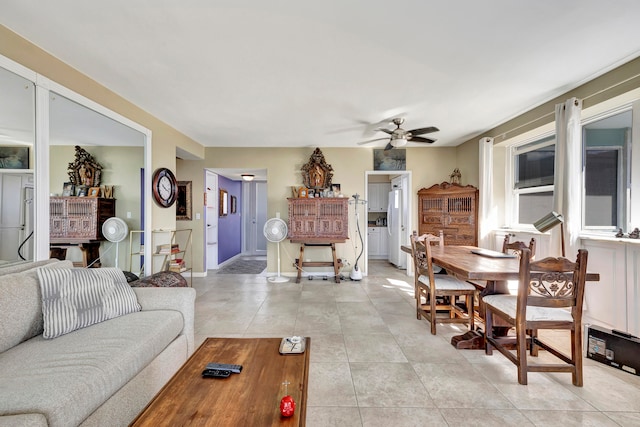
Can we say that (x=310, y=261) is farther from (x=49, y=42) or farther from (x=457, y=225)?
(x=49, y=42)

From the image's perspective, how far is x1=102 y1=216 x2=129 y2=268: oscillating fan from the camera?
3012mm

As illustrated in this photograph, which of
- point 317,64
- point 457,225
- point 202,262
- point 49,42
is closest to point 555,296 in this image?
point 317,64

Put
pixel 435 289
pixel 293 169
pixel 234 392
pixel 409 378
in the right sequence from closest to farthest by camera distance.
→ 1. pixel 234 392
2. pixel 409 378
3. pixel 435 289
4. pixel 293 169

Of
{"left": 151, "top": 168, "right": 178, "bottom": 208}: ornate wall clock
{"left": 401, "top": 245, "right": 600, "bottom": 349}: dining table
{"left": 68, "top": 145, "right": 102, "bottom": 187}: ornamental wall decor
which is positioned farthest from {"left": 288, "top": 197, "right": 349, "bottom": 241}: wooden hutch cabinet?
{"left": 68, "top": 145, "right": 102, "bottom": 187}: ornamental wall decor

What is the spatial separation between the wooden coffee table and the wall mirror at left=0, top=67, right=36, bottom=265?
1.79 meters

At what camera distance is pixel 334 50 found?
222 centimetres

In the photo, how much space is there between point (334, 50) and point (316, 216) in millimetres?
3001

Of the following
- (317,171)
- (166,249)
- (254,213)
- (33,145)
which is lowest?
(166,249)

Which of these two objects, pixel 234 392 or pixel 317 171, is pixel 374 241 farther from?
pixel 234 392

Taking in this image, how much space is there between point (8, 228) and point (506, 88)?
4.62 metres

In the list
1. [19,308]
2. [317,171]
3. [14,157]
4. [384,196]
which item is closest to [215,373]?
[19,308]

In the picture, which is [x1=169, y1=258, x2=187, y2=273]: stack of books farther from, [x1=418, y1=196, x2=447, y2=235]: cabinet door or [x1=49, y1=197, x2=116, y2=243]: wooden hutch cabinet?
[x1=418, y1=196, x2=447, y2=235]: cabinet door

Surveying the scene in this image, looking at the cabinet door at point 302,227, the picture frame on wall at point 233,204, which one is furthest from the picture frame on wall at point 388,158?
the picture frame on wall at point 233,204

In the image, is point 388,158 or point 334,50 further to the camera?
point 388,158
